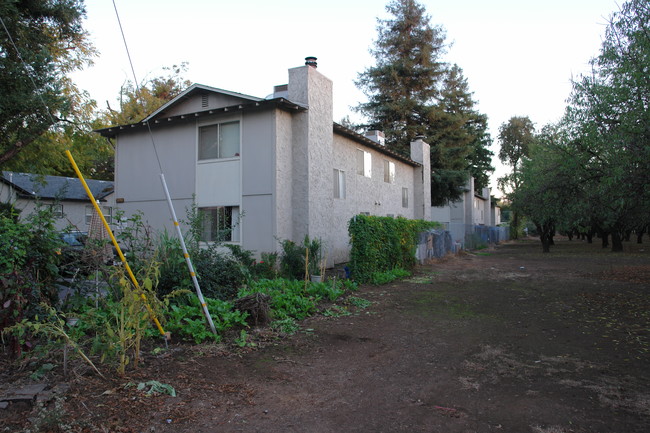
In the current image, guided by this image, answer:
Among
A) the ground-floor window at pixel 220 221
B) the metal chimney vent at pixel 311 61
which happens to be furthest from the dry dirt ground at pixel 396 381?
the metal chimney vent at pixel 311 61

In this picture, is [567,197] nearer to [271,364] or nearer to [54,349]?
[271,364]

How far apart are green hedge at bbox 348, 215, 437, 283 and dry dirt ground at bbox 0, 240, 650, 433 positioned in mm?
3794

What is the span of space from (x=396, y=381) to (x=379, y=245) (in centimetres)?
825

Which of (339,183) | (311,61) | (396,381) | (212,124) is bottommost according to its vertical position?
(396,381)

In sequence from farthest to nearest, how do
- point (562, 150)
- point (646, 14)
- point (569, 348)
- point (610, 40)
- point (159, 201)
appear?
point (159, 201)
point (562, 150)
point (610, 40)
point (646, 14)
point (569, 348)

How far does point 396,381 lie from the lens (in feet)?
15.9

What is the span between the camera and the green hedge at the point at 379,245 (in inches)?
479

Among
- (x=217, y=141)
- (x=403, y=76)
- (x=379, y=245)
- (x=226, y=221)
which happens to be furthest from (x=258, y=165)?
(x=403, y=76)

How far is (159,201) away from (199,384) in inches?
476

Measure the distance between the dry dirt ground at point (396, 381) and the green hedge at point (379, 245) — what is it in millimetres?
3794

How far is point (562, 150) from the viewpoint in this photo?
469 inches

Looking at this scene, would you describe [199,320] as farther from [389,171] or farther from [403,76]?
[403,76]

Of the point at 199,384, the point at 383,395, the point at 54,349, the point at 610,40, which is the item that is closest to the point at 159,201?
the point at 54,349

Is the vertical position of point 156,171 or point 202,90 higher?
point 202,90
